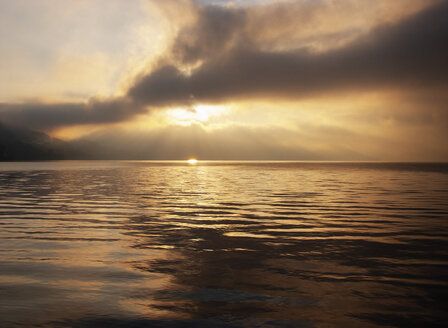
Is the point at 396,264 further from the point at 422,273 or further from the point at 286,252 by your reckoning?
the point at 286,252

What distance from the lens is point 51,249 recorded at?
1534 cm

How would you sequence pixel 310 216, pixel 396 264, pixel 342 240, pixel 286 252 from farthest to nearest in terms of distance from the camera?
1. pixel 310 216
2. pixel 342 240
3. pixel 286 252
4. pixel 396 264

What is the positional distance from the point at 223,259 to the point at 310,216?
12559mm

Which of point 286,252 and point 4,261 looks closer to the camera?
point 4,261

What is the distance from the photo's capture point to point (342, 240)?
17.3 meters

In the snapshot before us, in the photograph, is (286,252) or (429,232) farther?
(429,232)

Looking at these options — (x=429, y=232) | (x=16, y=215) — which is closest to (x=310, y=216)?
(x=429, y=232)

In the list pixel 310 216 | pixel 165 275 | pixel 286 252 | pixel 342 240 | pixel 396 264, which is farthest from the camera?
pixel 310 216

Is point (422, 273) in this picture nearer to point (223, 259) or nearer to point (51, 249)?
point (223, 259)

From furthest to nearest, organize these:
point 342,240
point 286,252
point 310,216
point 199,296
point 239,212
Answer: point 239,212 < point 310,216 < point 342,240 < point 286,252 < point 199,296

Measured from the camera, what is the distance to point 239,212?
2723 centimetres

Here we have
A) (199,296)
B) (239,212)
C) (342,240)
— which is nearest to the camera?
(199,296)

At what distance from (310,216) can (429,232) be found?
7504 mm

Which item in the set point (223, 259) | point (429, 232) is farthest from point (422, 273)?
point (429, 232)
